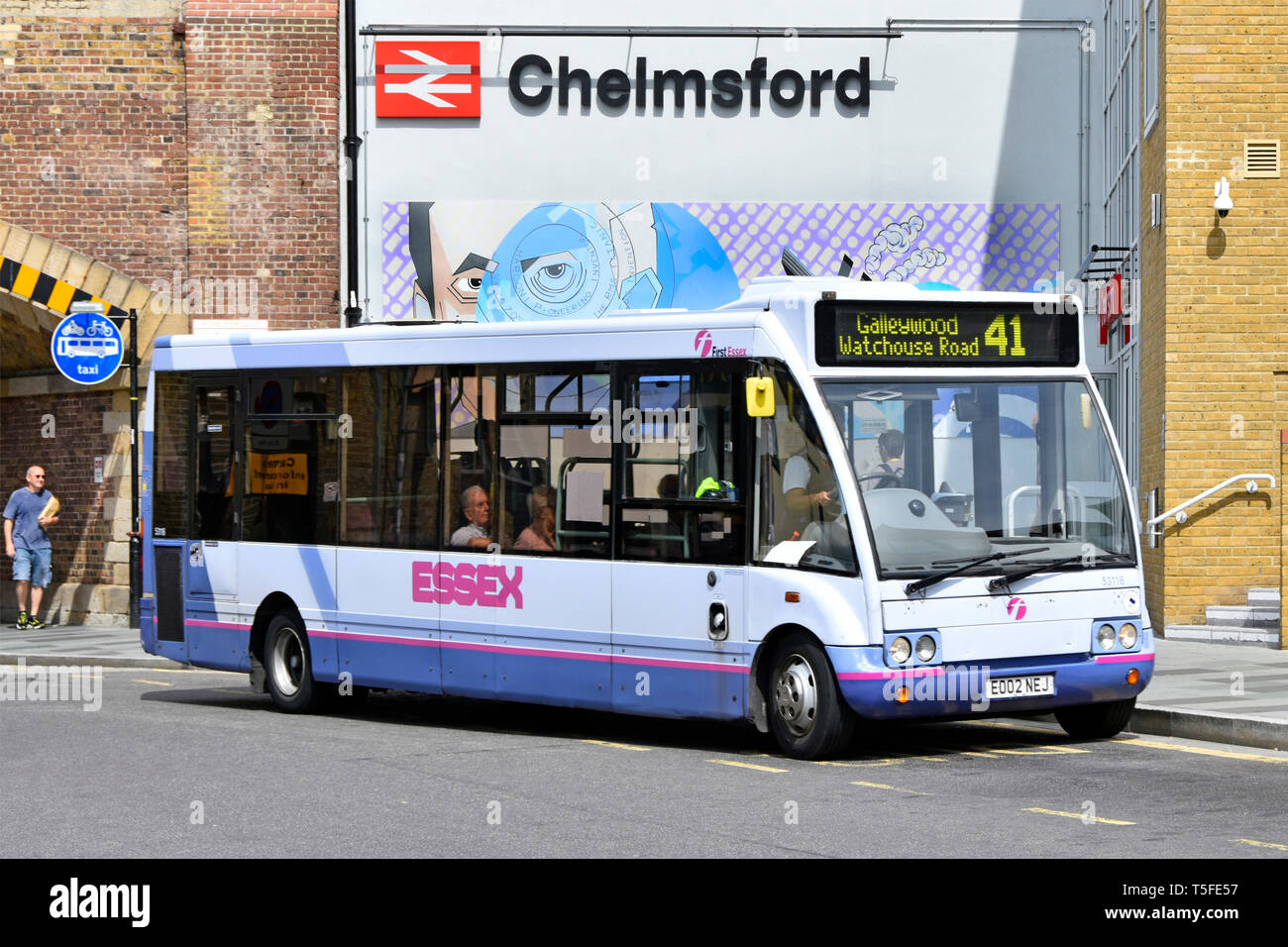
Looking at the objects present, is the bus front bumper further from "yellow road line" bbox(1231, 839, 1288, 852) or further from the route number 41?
"yellow road line" bbox(1231, 839, 1288, 852)

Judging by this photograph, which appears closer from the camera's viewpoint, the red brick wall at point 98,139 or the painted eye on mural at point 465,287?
the red brick wall at point 98,139

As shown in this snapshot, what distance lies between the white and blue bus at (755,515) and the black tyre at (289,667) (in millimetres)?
531

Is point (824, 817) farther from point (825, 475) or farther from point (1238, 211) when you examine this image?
point (1238, 211)

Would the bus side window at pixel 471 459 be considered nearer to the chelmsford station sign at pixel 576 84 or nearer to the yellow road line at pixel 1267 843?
the yellow road line at pixel 1267 843

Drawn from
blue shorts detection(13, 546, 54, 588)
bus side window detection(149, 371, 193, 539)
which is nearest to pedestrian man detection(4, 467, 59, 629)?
blue shorts detection(13, 546, 54, 588)

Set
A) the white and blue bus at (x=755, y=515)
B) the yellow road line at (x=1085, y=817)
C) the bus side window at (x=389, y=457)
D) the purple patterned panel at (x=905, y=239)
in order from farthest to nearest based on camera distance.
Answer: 1. the purple patterned panel at (x=905, y=239)
2. the bus side window at (x=389, y=457)
3. the white and blue bus at (x=755, y=515)
4. the yellow road line at (x=1085, y=817)

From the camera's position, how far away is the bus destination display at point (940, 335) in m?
11.3

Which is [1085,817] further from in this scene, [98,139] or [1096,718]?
[98,139]

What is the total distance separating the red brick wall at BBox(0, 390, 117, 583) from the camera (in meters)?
24.4

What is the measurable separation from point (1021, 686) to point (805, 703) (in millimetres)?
1256

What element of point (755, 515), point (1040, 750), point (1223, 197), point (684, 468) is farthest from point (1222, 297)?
point (755, 515)

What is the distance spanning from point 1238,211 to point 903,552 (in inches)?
361

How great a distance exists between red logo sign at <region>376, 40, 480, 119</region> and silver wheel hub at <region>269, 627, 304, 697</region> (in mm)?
11743

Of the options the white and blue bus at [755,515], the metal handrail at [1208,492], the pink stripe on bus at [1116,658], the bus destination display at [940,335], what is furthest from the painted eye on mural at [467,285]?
the pink stripe on bus at [1116,658]
